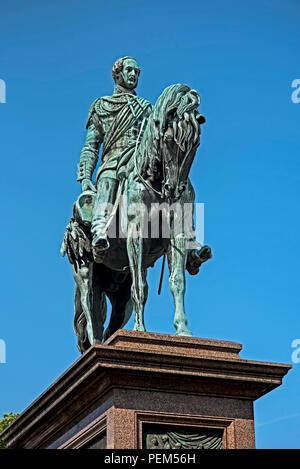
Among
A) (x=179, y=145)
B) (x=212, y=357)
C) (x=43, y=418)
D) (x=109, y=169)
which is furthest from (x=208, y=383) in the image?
(x=109, y=169)

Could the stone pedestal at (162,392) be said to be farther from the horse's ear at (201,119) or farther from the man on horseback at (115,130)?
the man on horseback at (115,130)

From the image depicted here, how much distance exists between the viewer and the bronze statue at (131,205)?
13836 millimetres

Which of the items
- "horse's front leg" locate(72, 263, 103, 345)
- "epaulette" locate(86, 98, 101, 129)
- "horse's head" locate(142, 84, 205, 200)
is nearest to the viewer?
"horse's head" locate(142, 84, 205, 200)

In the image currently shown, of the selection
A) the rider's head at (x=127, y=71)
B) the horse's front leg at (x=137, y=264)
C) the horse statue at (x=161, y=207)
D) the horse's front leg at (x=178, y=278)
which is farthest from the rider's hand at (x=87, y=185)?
the horse's front leg at (x=178, y=278)

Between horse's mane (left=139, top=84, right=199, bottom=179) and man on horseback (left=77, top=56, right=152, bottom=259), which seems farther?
man on horseback (left=77, top=56, right=152, bottom=259)

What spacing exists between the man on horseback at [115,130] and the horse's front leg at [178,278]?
1.66m

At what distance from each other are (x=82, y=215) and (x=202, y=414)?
430 centimetres

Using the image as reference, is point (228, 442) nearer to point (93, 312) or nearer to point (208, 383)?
point (208, 383)

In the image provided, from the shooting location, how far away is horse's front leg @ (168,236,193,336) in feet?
43.7

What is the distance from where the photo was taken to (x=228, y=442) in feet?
40.0

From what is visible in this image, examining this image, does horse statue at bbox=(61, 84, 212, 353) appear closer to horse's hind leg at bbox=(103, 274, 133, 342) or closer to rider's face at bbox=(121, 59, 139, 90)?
horse's hind leg at bbox=(103, 274, 133, 342)

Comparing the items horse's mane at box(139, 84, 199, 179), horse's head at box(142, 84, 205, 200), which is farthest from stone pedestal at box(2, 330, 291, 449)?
horse's mane at box(139, 84, 199, 179)

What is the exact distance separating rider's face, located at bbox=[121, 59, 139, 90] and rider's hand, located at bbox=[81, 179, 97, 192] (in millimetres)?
1838

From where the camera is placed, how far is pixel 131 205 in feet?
46.5
